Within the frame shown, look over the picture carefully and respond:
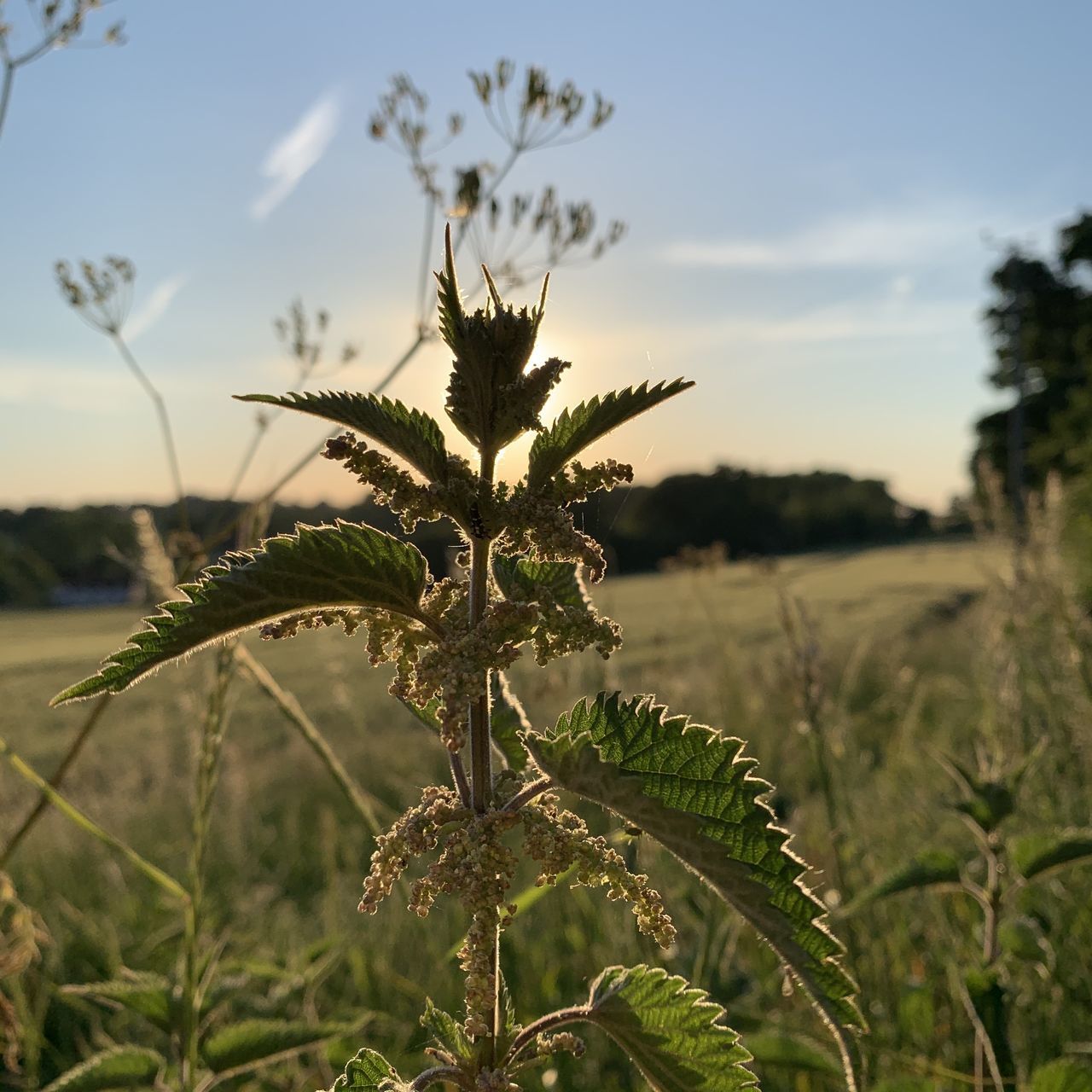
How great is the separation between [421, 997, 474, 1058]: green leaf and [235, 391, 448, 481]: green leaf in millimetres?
550

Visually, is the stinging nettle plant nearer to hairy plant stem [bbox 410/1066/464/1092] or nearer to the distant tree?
hairy plant stem [bbox 410/1066/464/1092]

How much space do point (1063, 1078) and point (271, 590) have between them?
61.6 inches

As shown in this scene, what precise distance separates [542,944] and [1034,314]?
4345 cm

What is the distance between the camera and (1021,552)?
14.8 ft

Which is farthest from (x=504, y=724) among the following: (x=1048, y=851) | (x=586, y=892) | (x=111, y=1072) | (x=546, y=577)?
(x=586, y=892)

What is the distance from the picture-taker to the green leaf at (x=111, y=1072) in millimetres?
1571

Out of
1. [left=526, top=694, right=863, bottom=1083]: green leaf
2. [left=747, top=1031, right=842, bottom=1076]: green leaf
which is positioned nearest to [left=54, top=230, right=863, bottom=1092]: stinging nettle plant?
[left=526, top=694, right=863, bottom=1083]: green leaf

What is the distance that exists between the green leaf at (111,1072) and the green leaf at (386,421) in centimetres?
127

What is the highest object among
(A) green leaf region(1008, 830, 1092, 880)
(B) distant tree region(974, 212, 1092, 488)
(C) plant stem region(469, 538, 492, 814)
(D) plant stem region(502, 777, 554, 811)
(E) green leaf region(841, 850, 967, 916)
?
(B) distant tree region(974, 212, 1092, 488)

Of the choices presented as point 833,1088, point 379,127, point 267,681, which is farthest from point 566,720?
point 379,127

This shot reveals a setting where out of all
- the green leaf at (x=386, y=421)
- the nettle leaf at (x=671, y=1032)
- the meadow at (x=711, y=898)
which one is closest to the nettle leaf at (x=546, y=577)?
the green leaf at (x=386, y=421)

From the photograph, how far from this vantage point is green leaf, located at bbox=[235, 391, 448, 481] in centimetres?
85

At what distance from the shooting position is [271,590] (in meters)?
0.83

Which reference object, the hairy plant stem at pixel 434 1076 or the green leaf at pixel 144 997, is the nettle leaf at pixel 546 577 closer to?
the hairy plant stem at pixel 434 1076
